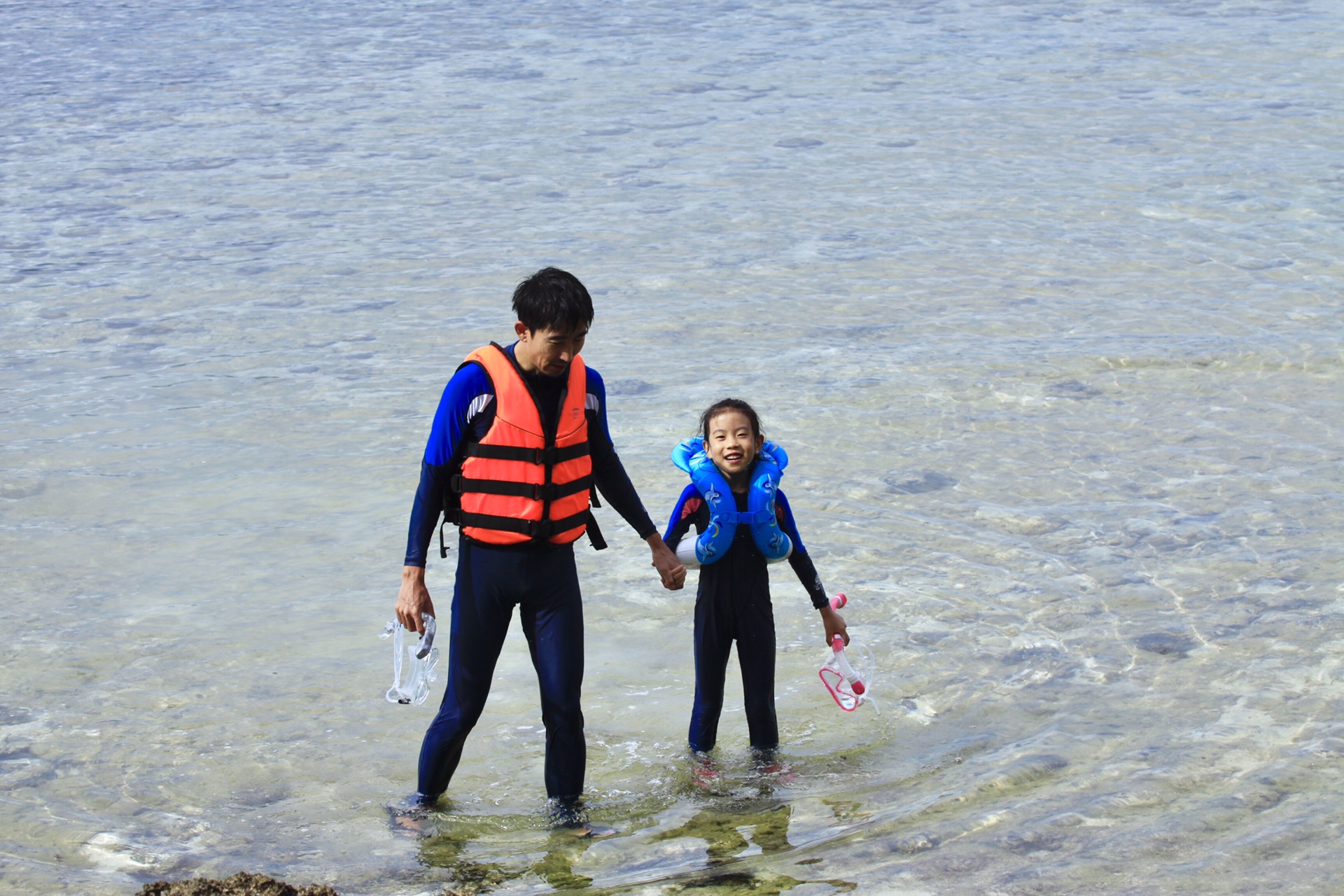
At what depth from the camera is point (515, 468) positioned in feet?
14.1

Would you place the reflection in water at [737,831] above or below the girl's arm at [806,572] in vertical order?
below

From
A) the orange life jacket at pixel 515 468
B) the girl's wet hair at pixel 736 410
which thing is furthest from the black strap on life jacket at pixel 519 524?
the girl's wet hair at pixel 736 410

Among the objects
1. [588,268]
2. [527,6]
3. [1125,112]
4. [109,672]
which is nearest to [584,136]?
[588,268]

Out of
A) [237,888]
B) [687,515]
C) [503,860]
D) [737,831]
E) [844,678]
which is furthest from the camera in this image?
Result: [844,678]

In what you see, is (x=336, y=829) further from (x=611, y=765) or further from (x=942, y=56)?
(x=942, y=56)

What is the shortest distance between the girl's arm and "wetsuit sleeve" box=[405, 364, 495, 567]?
1.07 meters

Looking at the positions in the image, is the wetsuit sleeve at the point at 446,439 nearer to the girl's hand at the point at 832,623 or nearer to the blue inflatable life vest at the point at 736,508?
the blue inflatable life vest at the point at 736,508

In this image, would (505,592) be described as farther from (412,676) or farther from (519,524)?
(412,676)

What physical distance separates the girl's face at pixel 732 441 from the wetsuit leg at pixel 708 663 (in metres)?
0.42

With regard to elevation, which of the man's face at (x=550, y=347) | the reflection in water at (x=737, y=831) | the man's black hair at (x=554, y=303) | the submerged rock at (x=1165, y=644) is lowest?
the submerged rock at (x=1165, y=644)

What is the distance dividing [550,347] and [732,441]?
0.74 metres

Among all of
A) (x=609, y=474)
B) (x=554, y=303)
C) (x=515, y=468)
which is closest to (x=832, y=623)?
(x=609, y=474)

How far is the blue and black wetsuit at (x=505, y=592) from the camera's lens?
4.31 meters

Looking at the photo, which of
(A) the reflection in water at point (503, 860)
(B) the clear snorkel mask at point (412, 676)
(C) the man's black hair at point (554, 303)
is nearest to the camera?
(C) the man's black hair at point (554, 303)
